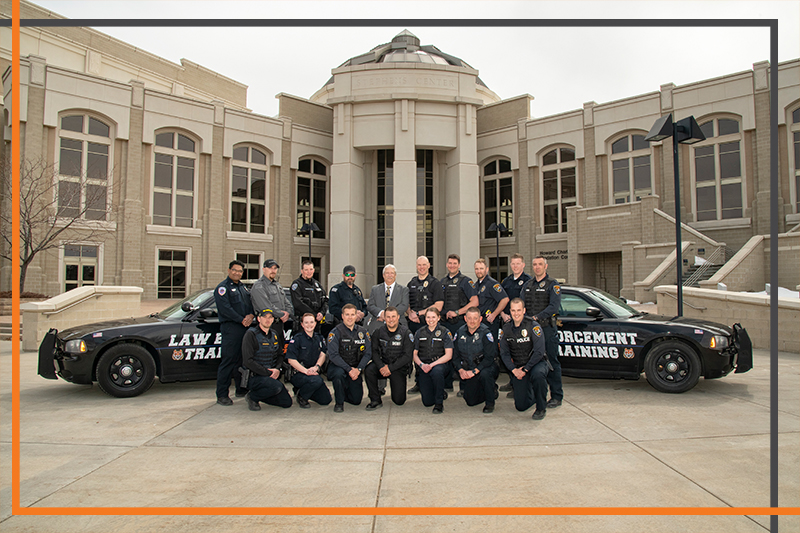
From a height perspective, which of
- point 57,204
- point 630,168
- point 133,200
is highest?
point 630,168

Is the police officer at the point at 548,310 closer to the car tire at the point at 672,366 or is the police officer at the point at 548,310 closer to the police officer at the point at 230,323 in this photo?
the car tire at the point at 672,366

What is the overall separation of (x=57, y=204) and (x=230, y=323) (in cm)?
2249

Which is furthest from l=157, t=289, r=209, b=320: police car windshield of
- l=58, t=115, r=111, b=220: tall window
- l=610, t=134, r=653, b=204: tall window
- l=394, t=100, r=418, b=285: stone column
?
l=610, t=134, r=653, b=204: tall window

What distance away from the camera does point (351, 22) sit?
88.0 inches

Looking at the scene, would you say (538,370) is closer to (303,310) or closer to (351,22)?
(303,310)

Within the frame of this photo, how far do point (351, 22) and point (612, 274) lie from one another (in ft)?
91.1

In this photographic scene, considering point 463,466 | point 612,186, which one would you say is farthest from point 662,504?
point 612,186

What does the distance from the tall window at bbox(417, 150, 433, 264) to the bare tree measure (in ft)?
60.3

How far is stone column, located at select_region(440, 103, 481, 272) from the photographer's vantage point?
30.6 meters

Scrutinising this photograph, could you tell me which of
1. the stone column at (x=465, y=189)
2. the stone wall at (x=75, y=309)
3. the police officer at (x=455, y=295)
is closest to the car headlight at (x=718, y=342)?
the police officer at (x=455, y=295)

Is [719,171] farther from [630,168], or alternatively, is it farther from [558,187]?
[558,187]

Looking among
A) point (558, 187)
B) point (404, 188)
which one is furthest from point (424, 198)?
point (558, 187)

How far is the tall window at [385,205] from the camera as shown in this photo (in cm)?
3347

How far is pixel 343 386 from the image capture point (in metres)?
6.30
